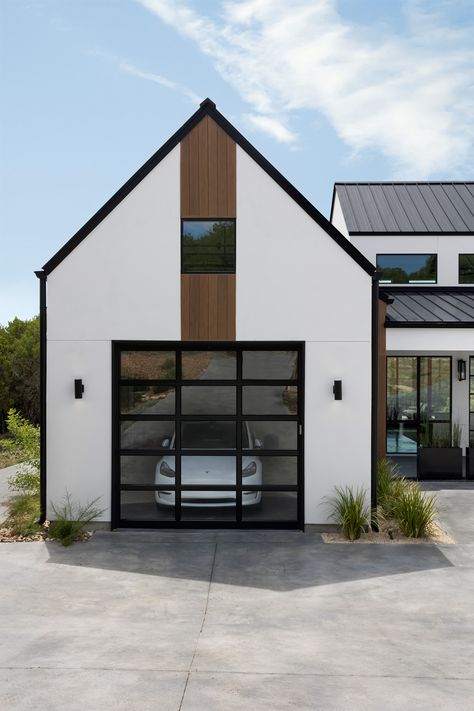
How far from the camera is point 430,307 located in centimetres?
1540

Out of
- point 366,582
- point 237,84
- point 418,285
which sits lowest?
point 366,582

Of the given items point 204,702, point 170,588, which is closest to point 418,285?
point 170,588

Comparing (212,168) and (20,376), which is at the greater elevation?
(212,168)

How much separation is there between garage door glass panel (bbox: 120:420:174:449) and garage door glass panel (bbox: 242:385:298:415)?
55.8 inches

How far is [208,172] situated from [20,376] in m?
18.2

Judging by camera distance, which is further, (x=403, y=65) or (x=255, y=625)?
(x=403, y=65)

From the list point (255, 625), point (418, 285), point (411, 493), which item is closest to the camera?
point (255, 625)

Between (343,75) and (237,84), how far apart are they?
2.23 m

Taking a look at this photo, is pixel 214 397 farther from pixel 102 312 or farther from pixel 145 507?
pixel 102 312

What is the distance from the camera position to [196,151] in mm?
9984

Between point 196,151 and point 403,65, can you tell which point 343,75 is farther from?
point 196,151

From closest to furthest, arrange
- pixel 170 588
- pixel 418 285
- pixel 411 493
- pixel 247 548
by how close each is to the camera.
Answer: pixel 170 588
pixel 247 548
pixel 411 493
pixel 418 285

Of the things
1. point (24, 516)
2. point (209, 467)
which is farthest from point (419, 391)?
point (24, 516)

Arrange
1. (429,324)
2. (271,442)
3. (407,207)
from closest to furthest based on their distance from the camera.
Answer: (271,442), (429,324), (407,207)
